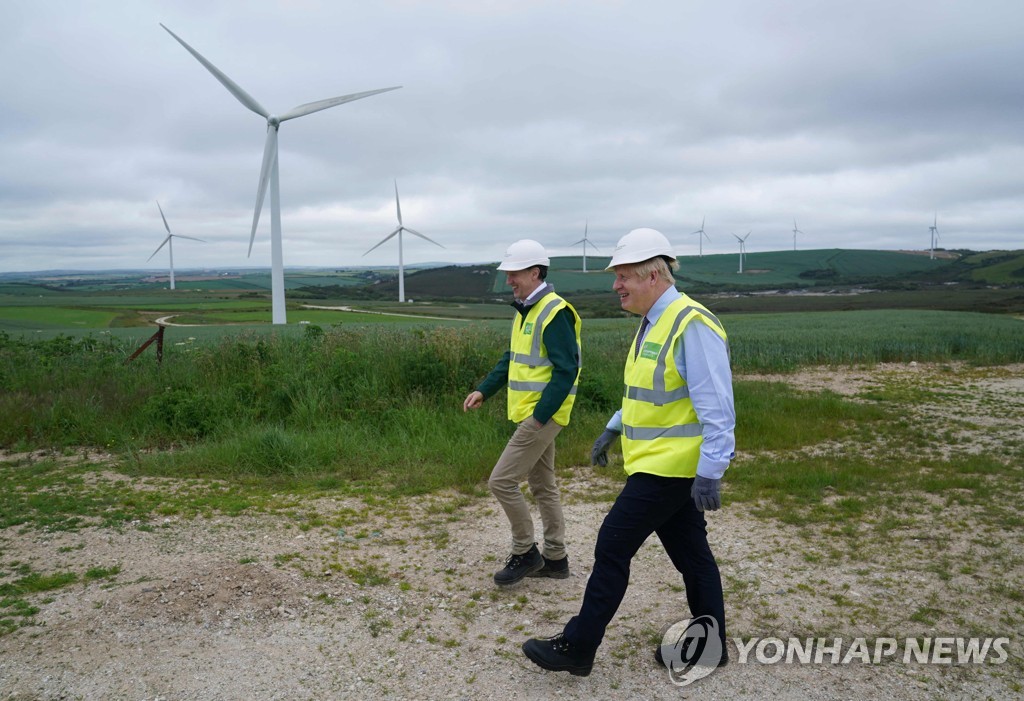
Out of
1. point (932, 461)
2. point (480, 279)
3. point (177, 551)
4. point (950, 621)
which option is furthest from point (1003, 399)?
point (480, 279)

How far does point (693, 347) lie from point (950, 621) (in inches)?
92.7

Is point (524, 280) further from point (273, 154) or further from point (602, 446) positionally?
point (273, 154)

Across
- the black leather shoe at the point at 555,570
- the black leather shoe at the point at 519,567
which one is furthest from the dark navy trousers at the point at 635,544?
the black leather shoe at the point at 555,570

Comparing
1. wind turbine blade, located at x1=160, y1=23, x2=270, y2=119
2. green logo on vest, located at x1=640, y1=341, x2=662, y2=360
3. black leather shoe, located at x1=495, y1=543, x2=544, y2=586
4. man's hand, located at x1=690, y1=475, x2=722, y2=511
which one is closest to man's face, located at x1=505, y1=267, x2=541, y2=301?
green logo on vest, located at x1=640, y1=341, x2=662, y2=360

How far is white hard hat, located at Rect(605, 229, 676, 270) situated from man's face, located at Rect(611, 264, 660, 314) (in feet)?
0.16

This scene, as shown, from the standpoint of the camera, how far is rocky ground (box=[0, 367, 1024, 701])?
11.3 feet

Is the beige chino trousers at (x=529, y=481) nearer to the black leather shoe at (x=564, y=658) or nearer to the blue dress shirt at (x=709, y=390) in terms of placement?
the black leather shoe at (x=564, y=658)

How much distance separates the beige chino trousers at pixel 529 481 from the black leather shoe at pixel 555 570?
39mm

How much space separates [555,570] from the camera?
4848 mm

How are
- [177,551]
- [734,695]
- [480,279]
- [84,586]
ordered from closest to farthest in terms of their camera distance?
[734,695] < [84,586] < [177,551] < [480,279]

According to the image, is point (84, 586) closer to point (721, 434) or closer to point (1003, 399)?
point (721, 434)

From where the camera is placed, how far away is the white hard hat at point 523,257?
180 inches

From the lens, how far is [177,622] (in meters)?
4.08

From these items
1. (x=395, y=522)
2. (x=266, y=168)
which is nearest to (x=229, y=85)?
(x=266, y=168)
